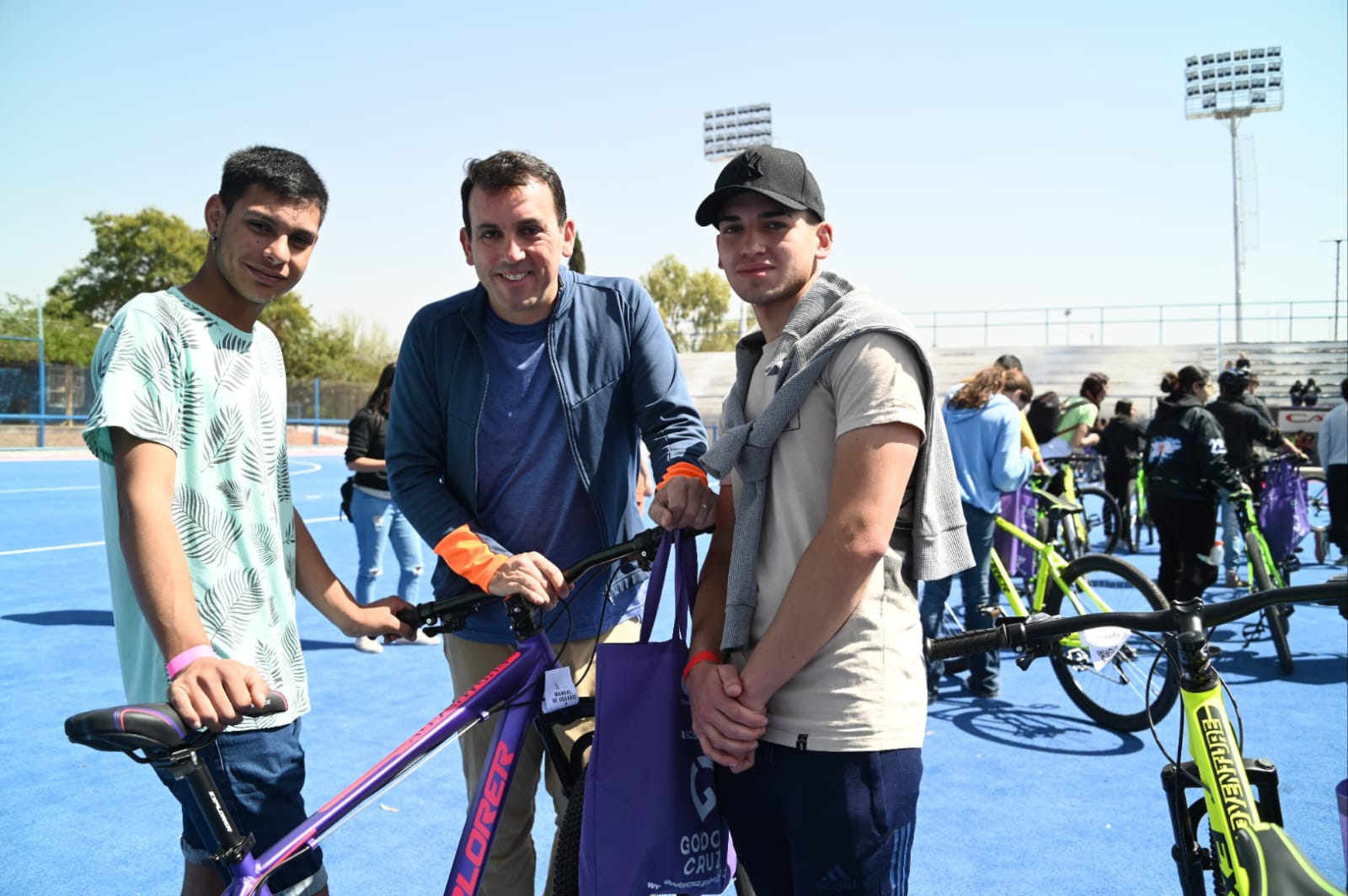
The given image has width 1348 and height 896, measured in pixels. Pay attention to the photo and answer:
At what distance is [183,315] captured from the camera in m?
2.17

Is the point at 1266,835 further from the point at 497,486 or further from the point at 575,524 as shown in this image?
the point at 497,486

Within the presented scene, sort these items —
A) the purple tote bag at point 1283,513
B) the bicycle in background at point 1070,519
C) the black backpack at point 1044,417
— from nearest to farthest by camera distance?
1. the purple tote bag at point 1283,513
2. the bicycle in background at point 1070,519
3. the black backpack at point 1044,417

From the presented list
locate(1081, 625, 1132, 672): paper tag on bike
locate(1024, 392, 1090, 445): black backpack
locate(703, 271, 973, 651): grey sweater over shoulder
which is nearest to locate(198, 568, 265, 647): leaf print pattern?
locate(703, 271, 973, 651): grey sweater over shoulder

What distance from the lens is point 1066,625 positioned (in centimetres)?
199

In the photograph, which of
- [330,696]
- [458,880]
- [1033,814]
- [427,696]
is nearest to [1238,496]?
[1033,814]

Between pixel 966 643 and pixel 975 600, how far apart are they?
4426 millimetres

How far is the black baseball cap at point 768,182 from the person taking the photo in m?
1.95

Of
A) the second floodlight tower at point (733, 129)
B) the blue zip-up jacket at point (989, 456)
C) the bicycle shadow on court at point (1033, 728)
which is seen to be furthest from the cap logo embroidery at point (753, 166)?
the second floodlight tower at point (733, 129)

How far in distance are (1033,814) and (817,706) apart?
302cm

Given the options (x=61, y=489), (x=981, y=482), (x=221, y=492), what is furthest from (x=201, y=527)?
(x=61, y=489)

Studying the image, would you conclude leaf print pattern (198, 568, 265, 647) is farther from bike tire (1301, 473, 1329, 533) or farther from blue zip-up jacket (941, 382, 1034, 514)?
bike tire (1301, 473, 1329, 533)

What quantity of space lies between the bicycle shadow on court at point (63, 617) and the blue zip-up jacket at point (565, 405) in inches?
235

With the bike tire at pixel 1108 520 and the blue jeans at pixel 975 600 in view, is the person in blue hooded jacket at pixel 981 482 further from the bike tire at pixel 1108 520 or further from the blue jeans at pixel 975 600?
the bike tire at pixel 1108 520

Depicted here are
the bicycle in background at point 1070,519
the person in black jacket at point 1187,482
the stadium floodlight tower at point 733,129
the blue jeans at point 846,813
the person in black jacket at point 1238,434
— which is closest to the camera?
→ the blue jeans at point 846,813
